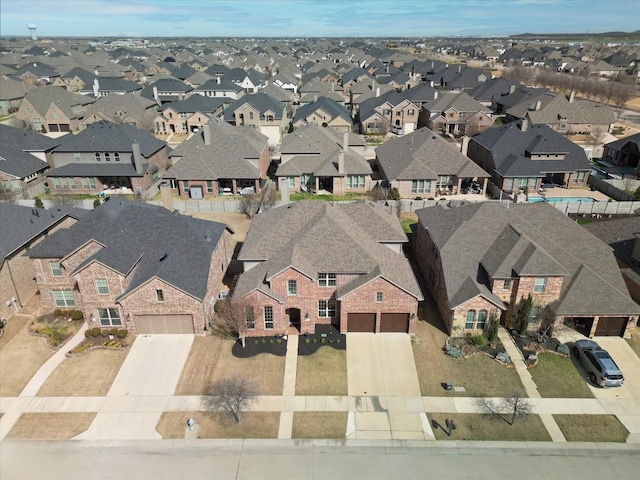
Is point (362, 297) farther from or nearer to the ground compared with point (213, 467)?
farther from the ground

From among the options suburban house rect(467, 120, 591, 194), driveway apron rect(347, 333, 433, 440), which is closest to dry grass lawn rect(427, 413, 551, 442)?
driveway apron rect(347, 333, 433, 440)

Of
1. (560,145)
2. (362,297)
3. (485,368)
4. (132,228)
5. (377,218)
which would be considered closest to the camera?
(485,368)

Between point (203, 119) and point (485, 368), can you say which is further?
point (203, 119)

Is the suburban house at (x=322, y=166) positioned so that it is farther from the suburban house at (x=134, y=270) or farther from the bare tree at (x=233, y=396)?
the bare tree at (x=233, y=396)

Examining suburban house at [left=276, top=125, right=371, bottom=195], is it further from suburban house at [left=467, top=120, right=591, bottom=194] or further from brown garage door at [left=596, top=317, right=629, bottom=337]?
brown garage door at [left=596, top=317, right=629, bottom=337]

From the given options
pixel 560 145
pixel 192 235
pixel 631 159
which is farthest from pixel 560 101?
pixel 192 235

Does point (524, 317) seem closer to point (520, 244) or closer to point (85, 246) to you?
point (520, 244)

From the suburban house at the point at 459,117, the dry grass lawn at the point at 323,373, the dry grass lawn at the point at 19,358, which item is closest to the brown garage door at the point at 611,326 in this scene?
the dry grass lawn at the point at 323,373

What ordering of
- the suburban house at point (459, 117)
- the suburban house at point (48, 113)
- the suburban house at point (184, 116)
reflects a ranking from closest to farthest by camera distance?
the suburban house at point (459, 117) → the suburban house at point (184, 116) → the suburban house at point (48, 113)
